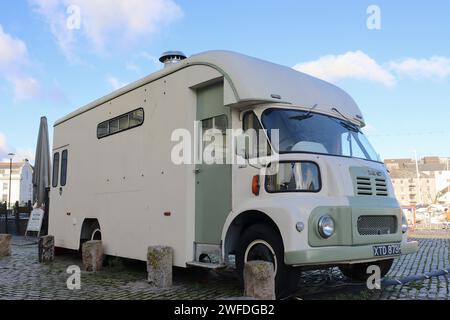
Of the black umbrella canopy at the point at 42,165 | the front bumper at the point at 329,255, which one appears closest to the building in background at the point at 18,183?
the black umbrella canopy at the point at 42,165

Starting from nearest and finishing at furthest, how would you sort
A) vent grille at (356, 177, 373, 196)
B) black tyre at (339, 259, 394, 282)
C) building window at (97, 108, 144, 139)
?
1. vent grille at (356, 177, 373, 196)
2. black tyre at (339, 259, 394, 282)
3. building window at (97, 108, 144, 139)

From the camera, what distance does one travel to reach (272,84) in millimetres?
6188

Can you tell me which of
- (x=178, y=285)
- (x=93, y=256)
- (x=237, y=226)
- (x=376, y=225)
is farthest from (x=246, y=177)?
(x=93, y=256)

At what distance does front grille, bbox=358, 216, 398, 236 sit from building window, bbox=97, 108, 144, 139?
13.5ft

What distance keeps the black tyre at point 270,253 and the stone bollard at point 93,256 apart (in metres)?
3.64

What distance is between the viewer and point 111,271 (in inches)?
337

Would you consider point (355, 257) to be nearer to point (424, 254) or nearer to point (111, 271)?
point (111, 271)

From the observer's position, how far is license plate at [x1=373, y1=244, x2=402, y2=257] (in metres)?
5.69

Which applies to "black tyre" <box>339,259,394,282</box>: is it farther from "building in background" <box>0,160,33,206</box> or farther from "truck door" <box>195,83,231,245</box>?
"building in background" <box>0,160,33,206</box>

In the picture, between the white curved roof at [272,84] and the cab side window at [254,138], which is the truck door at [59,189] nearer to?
the white curved roof at [272,84]

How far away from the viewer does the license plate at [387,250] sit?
5.69 m

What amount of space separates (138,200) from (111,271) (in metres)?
1.65

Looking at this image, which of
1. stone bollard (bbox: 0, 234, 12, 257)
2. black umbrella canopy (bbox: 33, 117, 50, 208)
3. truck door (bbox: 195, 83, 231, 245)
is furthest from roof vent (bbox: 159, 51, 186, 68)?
black umbrella canopy (bbox: 33, 117, 50, 208)
